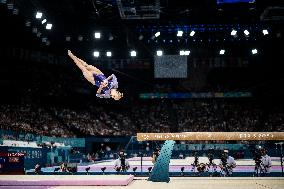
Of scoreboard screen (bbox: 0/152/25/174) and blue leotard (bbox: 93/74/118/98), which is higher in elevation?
blue leotard (bbox: 93/74/118/98)

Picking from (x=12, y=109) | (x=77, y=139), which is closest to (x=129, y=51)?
(x=77, y=139)

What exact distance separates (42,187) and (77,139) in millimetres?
23324

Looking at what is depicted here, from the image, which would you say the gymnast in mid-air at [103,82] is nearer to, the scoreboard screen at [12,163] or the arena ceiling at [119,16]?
the scoreboard screen at [12,163]

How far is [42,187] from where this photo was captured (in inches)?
299

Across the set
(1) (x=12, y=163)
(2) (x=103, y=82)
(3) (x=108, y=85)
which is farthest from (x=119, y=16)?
(1) (x=12, y=163)

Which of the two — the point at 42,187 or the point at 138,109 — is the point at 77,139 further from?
the point at 42,187

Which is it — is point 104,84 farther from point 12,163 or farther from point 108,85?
point 12,163

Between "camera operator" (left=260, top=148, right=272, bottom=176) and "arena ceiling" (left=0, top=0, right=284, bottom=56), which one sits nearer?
"camera operator" (left=260, top=148, right=272, bottom=176)

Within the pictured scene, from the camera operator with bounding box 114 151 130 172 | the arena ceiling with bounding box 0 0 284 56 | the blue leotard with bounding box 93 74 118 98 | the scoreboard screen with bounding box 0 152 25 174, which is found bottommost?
the camera operator with bounding box 114 151 130 172

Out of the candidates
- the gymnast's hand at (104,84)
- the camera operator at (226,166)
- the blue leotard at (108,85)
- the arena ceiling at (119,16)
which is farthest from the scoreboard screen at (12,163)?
the arena ceiling at (119,16)

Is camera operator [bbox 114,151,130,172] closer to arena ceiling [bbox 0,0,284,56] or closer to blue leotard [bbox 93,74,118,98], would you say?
blue leotard [bbox 93,74,118,98]

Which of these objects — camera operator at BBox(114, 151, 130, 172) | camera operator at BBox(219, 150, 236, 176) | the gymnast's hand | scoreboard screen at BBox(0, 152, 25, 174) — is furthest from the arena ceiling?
scoreboard screen at BBox(0, 152, 25, 174)

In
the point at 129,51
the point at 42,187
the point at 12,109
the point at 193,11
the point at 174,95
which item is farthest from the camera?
the point at 174,95

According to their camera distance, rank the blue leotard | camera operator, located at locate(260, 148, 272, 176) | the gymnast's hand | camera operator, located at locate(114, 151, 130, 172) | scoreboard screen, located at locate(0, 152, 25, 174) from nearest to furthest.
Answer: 1. the gymnast's hand
2. the blue leotard
3. scoreboard screen, located at locate(0, 152, 25, 174)
4. camera operator, located at locate(260, 148, 272, 176)
5. camera operator, located at locate(114, 151, 130, 172)
